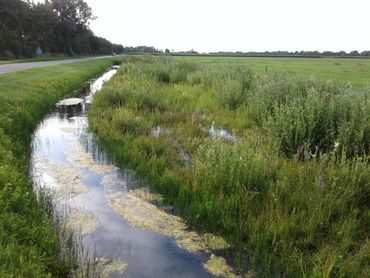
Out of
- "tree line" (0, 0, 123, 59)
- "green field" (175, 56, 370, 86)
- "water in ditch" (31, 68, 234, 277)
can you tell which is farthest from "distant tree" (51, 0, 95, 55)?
"water in ditch" (31, 68, 234, 277)

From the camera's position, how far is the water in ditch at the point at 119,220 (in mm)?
4289

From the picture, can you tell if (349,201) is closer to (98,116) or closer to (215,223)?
(215,223)

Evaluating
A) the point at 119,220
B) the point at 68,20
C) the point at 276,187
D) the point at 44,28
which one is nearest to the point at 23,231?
the point at 119,220

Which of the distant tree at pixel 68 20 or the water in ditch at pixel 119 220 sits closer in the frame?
the water in ditch at pixel 119 220

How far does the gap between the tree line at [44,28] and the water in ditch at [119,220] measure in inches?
1544

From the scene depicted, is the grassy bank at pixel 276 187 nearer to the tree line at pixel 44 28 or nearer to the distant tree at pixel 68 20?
the tree line at pixel 44 28

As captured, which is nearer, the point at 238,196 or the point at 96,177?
the point at 238,196

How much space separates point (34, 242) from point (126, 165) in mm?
3831

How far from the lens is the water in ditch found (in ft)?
14.1

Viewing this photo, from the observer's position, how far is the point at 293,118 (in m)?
8.62

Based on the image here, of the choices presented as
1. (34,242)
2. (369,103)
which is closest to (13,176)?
(34,242)

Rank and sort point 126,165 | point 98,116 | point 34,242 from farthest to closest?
point 98,116, point 126,165, point 34,242

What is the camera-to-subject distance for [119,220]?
5.45 meters

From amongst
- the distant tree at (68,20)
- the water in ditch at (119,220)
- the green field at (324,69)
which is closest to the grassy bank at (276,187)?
the water in ditch at (119,220)
